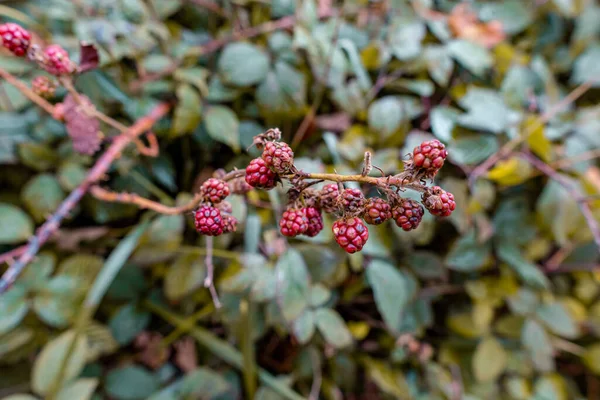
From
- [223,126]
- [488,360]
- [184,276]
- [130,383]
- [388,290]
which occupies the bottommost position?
[488,360]

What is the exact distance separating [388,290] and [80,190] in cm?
75

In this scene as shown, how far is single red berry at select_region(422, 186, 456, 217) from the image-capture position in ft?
1.59

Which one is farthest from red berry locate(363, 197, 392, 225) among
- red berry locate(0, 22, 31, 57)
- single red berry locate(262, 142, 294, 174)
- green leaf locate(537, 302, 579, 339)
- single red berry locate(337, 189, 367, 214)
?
green leaf locate(537, 302, 579, 339)

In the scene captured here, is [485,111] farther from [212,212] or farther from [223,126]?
[212,212]

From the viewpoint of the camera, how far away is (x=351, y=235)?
50cm

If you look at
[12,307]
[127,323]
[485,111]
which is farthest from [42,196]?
[485,111]

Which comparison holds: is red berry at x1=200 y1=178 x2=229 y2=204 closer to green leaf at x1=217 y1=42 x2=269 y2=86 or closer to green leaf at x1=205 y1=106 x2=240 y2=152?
green leaf at x1=205 y1=106 x2=240 y2=152

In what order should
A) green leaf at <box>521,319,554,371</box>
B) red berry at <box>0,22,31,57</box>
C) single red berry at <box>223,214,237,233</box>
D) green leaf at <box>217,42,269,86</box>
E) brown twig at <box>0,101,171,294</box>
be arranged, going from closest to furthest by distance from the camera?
single red berry at <box>223,214,237,233</box> < red berry at <box>0,22,31,57</box> < brown twig at <box>0,101,171,294</box> < green leaf at <box>217,42,269,86</box> < green leaf at <box>521,319,554,371</box>

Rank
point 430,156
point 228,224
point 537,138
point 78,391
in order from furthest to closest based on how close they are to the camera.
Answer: point 537,138 < point 78,391 < point 228,224 < point 430,156

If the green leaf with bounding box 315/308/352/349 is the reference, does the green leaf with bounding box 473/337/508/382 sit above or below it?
below

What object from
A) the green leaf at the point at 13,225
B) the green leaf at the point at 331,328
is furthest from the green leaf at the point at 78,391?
the green leaf at the point at 331,328

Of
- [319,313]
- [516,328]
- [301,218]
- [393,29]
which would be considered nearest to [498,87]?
[393,29]

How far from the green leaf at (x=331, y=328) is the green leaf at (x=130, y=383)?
1.45ft

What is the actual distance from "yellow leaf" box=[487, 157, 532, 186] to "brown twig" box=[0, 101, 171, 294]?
0.86 m
